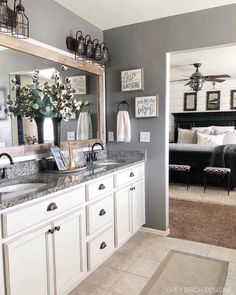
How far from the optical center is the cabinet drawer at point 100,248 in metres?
2.13

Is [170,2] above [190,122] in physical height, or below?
above

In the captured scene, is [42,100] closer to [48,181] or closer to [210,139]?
[48,181]

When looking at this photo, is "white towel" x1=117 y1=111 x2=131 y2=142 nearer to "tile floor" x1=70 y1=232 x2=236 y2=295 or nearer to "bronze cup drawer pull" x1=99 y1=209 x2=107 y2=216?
"bronze cup drawer pull" x1=99 y1=209 x2=107 y2=216

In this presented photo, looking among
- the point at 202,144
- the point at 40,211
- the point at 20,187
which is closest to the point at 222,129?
the point at 202,144

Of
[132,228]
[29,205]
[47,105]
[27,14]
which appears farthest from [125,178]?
[27,14]

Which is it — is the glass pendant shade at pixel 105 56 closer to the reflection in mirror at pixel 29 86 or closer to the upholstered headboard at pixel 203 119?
the reflection in mirror at pixel 29 86

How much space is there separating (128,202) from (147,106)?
1085 millimetres

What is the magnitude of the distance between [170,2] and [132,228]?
2.26 metres

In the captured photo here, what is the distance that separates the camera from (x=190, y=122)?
24.3 ft

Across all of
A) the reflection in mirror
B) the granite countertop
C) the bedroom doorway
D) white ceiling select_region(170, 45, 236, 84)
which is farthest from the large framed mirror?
white ceiling select_region(170, 45, 236, 84)

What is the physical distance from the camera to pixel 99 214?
2.23 m

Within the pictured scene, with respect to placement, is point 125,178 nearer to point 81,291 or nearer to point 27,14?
point 81,291

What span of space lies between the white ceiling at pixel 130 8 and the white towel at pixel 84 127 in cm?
103

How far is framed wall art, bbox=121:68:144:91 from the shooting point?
3.00 metres
